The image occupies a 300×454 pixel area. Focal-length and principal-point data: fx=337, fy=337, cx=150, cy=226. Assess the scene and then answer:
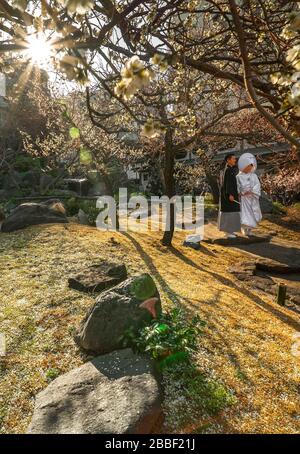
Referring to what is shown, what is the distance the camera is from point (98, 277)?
6074mm

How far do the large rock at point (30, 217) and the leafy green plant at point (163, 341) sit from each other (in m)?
7.54

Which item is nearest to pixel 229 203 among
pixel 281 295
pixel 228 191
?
pixel 228 191

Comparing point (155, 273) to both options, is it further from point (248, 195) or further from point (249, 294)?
point (248, 195)

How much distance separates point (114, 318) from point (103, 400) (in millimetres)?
996

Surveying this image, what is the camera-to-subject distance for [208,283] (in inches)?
280

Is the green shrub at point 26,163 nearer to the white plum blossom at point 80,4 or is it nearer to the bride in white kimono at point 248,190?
the bride in white kimono at point 248,190

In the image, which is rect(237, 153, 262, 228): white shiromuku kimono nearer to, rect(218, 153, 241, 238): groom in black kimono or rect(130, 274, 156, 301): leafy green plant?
rect(218, 153, 241, 238): groom in black kimono

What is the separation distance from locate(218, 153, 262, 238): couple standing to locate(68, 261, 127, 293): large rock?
6349 mm

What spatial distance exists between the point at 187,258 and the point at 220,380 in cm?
553

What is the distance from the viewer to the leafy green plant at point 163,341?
149 inches

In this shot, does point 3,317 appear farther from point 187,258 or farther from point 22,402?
point 187,258

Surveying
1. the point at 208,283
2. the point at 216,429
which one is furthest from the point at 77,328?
the point at 208,283

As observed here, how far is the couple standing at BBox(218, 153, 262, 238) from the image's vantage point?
11406 millimetres

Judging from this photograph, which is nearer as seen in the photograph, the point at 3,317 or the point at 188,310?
the point at 3,317
